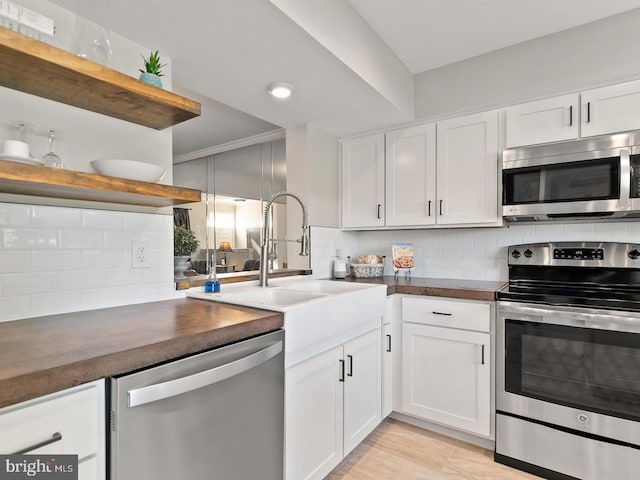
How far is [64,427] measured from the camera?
76cm

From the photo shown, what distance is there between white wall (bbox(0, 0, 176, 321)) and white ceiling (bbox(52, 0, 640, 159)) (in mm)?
203

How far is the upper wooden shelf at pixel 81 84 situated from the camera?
97 centimetres

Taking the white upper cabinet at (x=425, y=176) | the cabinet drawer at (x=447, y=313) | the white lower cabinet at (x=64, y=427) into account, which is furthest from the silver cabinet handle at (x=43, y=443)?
the white upper cabinet at (x=425, y=176)

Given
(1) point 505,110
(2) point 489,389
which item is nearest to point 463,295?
(2) point 489,389

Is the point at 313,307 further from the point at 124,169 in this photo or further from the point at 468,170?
the point at 468,170

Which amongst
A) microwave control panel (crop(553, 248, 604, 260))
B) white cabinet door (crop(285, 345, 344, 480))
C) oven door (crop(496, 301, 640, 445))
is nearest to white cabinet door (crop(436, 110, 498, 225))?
microwave control panel (crop(553, 248, 604, 260))

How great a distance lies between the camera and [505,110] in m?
2.18

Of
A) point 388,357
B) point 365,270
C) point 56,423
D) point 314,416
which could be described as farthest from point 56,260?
point 365,270

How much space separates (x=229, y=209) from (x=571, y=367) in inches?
142

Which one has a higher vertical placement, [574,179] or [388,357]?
[574,179]

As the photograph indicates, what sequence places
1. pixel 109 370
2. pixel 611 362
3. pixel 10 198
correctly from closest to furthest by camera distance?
1. pixel 109 370
2. pixel 10 198
3. pixel 611 362

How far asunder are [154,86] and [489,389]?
2.23 m

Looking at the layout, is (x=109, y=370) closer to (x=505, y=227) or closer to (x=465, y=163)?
(x=465, y=163)

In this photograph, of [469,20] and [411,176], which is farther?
[411,176]
